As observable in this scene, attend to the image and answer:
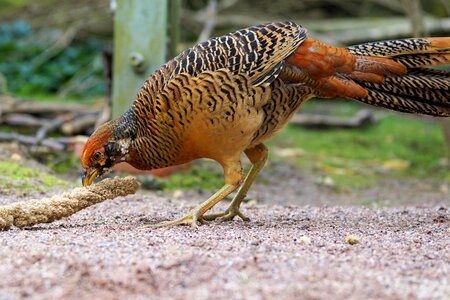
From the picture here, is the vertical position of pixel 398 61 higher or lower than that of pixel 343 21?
higher

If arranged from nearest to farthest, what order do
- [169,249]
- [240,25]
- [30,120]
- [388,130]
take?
[169,249] → [30,120] → [388,130] → [240,25]

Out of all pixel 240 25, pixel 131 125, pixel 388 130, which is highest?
pixel 131 125

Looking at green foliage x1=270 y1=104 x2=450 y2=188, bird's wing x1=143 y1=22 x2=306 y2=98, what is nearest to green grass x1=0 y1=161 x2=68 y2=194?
bird's wing x1=143 y1=22 x2=306 y2=98

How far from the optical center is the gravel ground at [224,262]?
8.46 feet

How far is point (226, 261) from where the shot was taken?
2924 millimetres

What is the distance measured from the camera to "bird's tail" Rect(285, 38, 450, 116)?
452 cm

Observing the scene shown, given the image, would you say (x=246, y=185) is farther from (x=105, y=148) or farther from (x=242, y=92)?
(x=105, y=148)

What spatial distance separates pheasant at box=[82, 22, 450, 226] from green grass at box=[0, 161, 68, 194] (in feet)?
3.99

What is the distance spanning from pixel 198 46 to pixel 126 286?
2.25 metres

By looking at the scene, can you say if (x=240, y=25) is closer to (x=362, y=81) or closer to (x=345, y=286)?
(x=362, y=81)

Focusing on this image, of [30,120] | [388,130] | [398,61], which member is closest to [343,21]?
[388,130]

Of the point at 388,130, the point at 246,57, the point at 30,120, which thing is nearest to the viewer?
the point at 246,57

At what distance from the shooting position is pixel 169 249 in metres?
3.16

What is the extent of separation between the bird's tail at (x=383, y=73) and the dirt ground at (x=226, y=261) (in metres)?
0.81
